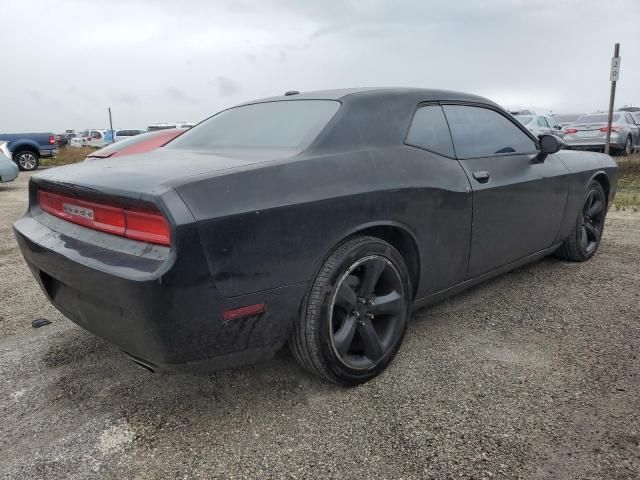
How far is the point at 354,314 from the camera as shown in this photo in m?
2.29

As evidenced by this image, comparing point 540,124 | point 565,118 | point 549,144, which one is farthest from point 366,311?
point 565,118

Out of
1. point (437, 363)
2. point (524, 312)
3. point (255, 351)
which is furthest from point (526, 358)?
point (255, 351)

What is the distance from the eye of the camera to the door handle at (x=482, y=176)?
2.84m

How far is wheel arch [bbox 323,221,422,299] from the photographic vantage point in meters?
2.30

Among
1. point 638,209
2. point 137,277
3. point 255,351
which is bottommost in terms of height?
point 638,209

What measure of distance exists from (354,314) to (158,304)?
0.92m

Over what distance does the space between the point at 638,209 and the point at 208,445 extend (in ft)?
22.5

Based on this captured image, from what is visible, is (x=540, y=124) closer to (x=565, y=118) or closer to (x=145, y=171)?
(x=565, y=118)

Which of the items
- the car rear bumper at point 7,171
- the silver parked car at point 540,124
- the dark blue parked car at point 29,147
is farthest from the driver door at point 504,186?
the dark blue parked car at point 29,147

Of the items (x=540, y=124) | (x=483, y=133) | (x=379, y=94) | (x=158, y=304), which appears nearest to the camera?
(x=158, y=304)

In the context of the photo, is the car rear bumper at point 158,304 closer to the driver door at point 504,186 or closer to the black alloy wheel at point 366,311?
the black alloy wheel at point 366,311

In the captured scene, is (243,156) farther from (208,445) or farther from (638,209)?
(638,209)

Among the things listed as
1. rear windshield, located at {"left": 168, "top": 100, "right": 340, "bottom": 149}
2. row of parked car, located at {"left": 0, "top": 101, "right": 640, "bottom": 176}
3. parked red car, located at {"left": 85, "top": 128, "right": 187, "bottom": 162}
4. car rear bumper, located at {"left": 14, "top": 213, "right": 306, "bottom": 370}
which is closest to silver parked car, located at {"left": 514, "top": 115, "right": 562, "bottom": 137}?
row of parked car, located at {"left": 0, "top": 101, "right": 640, "bottom": 176}

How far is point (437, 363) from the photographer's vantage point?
8.36 ft
